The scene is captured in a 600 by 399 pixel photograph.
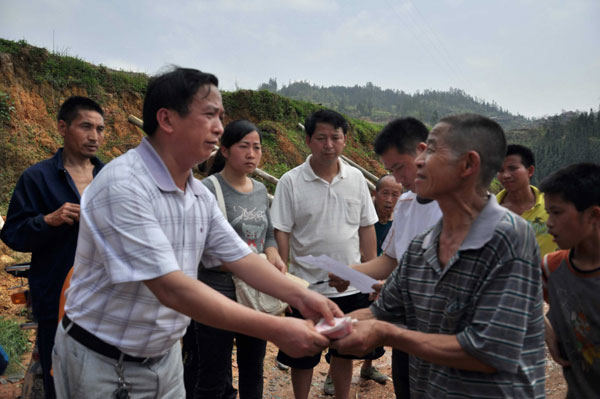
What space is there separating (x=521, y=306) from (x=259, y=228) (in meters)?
2.31

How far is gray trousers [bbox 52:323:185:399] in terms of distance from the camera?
1843 mm

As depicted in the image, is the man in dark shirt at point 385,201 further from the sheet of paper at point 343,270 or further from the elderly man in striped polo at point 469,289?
the elderly man in striped polo at point 469,289

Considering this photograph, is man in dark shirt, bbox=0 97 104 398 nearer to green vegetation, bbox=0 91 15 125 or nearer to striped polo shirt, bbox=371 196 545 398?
striped polo shirt, bbox=371 196 545 398

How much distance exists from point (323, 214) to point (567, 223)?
6.37 feet

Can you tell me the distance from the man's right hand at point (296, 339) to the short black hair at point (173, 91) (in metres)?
1.01

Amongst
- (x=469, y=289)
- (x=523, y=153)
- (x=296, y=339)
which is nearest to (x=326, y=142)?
(x=523, y=153)

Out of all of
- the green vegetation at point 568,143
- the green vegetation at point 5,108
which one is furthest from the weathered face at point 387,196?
the green vegetation at point 568,143

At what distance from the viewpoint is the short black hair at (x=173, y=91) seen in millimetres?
1919

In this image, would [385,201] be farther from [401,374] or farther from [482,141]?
[482,141]

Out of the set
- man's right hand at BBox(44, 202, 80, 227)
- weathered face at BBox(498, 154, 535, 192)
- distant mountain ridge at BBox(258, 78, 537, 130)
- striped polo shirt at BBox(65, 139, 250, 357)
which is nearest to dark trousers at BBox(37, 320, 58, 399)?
man's right hand at BBox(44, 202, 80, 227)

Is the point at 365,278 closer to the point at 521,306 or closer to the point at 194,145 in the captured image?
the point at 521,306

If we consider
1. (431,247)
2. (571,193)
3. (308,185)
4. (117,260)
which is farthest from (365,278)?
(308,185)

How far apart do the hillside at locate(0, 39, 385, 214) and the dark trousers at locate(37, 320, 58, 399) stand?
254 inches

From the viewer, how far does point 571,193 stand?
A: 7.47 ft
